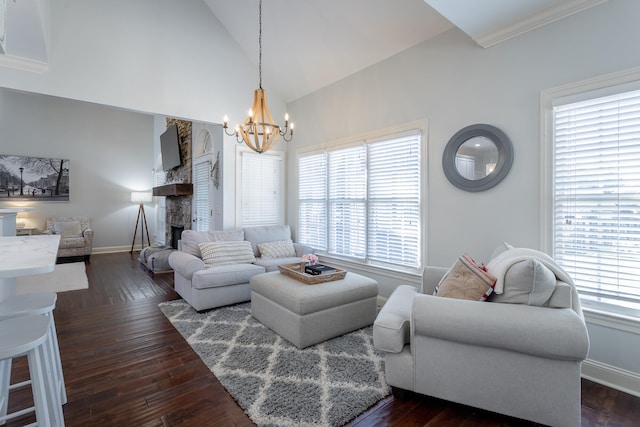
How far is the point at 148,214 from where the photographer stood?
8602 millimetres

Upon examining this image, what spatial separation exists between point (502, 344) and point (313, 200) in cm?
349

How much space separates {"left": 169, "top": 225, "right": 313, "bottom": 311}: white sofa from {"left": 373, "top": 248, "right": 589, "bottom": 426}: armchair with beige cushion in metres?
2.20

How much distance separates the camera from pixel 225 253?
3.98 meters

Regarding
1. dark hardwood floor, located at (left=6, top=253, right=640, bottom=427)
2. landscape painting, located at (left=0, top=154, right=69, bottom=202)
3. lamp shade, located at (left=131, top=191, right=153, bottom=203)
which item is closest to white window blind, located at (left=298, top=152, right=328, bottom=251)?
dark hardwood floor, located at (left=6, top=253, right=640, bottom=427)

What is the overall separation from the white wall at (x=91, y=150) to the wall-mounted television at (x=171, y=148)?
147 cm

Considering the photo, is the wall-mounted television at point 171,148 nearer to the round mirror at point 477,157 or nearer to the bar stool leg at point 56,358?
the bar stool leg at point 56,358

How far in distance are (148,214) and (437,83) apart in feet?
26.9

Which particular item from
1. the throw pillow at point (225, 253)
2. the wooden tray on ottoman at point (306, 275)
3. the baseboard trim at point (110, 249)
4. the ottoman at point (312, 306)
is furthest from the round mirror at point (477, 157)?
the baseboard trim at point (110, 249)

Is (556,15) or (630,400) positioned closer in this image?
(630,400)

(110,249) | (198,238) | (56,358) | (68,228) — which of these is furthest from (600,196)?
(110,249)

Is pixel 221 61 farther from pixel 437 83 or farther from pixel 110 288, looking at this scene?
pixel 110 288

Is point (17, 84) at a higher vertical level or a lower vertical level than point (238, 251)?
higher

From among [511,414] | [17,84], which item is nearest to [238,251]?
[17,84]

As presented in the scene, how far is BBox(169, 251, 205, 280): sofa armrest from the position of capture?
361 centimetres
